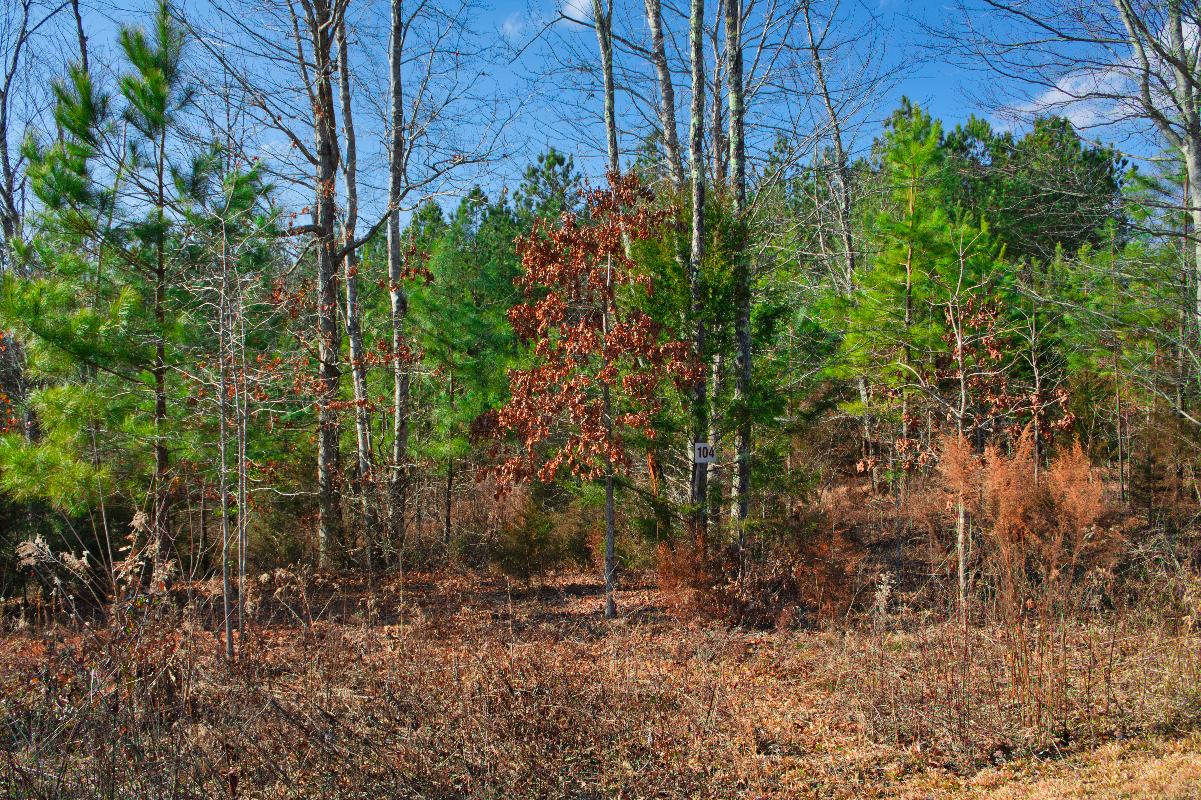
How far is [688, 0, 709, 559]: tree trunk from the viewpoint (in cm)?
840

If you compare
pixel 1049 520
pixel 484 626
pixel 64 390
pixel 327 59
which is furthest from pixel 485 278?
pixel 1049 520

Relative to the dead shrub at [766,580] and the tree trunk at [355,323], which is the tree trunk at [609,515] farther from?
the tree trunk at [355,323]

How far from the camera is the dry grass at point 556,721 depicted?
12.7 feet

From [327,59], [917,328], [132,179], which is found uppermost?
[327,59]

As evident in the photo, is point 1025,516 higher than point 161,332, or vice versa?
point 161,332

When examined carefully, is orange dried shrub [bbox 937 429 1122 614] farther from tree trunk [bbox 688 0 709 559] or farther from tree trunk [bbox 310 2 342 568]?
tree trunk [bbox 310 2 342 568]

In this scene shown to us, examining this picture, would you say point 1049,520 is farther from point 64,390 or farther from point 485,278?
point 64,390

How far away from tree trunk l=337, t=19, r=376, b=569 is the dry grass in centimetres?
368

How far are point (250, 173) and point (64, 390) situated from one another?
118 inches

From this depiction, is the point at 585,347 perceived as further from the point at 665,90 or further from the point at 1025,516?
the point at 1025,516

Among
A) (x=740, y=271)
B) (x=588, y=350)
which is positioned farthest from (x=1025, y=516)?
(x=588, y=350)

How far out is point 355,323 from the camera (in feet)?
34.0

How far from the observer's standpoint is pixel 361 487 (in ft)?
33.6

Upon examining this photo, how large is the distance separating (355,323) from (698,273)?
4579 millimetres
